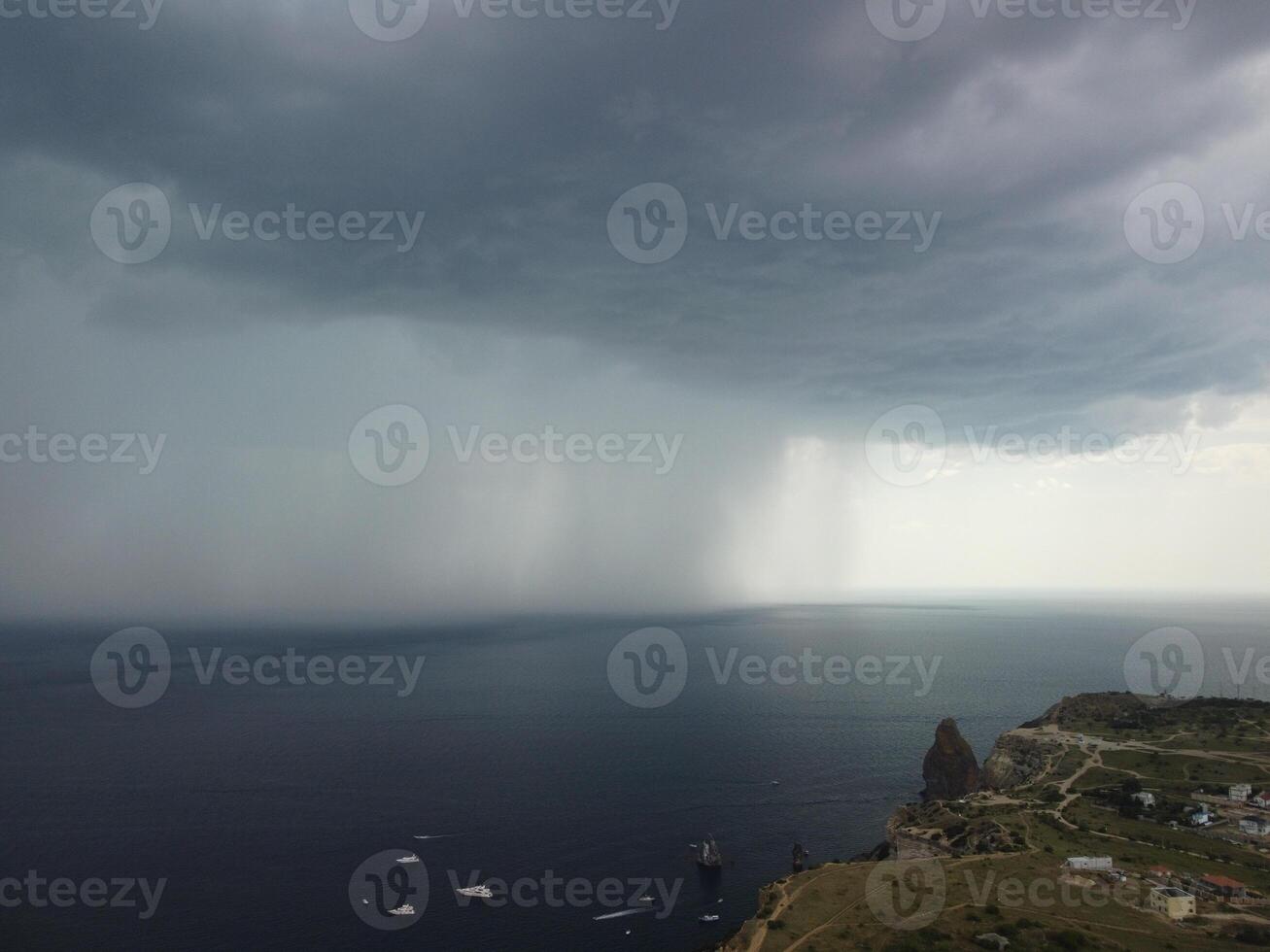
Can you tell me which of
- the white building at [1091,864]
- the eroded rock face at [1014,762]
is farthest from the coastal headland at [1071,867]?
the eroded rock face at [1014,762]

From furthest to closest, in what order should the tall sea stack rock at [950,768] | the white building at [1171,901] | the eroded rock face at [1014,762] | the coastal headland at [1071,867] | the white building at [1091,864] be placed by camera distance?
the tall sea stack rock at [950,768] → the eroded rock face at [1014,762] → the white building at [1091,864] → the white building at [1171,901] → the coastal headland at [1071,867]

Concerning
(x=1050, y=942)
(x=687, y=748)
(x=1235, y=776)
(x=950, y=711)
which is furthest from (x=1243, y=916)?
(x=950, y=711)

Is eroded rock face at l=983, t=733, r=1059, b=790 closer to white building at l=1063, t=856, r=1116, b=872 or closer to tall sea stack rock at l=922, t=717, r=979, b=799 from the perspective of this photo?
tall sea stack rock at l=922, t=717, r=979, b=799

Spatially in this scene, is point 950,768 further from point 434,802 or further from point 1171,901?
point 434,802

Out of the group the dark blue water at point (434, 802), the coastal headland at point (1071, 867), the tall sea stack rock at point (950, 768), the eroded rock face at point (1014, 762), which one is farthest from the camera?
the tall sea stack rock at point (950, 768)

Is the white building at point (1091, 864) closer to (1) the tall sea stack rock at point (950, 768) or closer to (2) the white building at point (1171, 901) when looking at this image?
(2) the white building at point (1171, 901)

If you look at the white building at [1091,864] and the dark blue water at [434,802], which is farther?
the dark blue water at [434,802]

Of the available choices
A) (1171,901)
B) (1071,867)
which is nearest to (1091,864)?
(1071,867)
